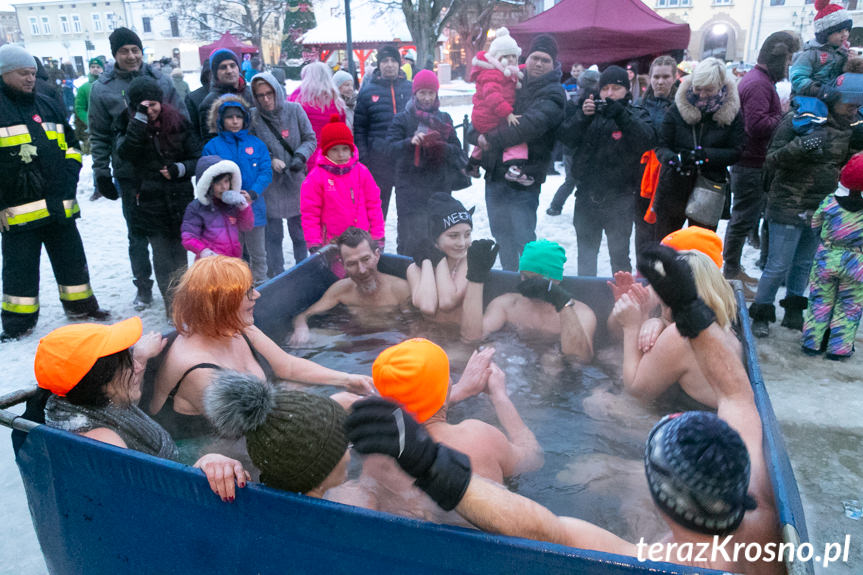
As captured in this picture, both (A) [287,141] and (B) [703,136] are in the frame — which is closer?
(B) [703,136]

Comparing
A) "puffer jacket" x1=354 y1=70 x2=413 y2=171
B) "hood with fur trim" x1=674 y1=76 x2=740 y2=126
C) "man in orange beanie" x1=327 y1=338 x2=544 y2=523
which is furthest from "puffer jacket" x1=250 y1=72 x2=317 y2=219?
"man in orange beanie" x1=327 y1=338 x2=544 y2=523

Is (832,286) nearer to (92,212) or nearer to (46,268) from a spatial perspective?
(46,268)

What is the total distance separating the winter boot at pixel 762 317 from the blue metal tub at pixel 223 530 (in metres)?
2.67

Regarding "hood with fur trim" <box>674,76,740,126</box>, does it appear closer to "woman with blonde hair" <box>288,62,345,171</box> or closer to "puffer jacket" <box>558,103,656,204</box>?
"puffer jacket" <box>558,103,656,204</box>

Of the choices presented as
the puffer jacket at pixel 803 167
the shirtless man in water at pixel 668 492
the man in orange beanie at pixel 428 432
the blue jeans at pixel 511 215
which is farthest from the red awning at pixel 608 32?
the shirtless man in water at pixel 668 492

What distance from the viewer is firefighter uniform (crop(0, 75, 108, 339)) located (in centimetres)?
440

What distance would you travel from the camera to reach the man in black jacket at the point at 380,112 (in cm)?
576

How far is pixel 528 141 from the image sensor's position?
4824 mm

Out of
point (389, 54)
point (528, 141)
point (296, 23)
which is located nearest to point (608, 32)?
point (389, 54)

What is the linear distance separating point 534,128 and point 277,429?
12.2 ft

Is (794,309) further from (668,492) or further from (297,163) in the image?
(297,163)

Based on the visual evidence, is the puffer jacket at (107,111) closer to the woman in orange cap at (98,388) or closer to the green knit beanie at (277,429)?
the woman in orange cap at (98,388)

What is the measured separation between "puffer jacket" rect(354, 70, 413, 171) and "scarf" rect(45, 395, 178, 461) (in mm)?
3936

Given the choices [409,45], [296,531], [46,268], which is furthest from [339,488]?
[409,45]
